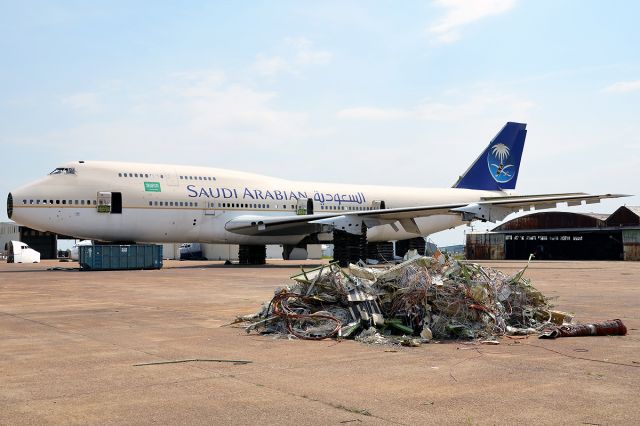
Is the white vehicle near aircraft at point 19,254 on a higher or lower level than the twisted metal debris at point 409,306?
higher

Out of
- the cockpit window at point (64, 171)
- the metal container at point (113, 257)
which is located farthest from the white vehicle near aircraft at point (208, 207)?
the metal container at point (113, 257)

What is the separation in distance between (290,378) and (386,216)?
24.9 meters

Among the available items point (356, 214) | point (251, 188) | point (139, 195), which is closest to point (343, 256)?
point (356, 214)

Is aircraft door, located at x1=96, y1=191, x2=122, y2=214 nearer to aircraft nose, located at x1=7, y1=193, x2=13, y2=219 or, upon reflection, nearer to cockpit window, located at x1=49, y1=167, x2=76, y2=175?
cockpit window, located at x1=49, y1=167, x2=76, y2=175

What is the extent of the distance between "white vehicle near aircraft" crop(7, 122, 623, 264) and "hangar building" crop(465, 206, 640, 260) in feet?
83.4

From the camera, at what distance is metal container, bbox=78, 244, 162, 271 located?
29.9 m

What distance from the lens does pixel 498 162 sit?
42469 mm

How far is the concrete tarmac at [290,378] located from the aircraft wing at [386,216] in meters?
19.3

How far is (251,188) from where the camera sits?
33594 millimetres

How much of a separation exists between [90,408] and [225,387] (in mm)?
1268

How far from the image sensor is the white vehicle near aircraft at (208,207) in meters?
28.6

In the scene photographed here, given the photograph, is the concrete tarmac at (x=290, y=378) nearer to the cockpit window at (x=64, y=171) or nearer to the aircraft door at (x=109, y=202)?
the aircraft door at (x=109, y=202)

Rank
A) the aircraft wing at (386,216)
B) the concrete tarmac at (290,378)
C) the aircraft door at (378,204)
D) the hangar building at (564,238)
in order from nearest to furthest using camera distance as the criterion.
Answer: the concrete tarmac at (290,378) → the aircraft wing at (386,216) → the aircraft door at (378,204) → the hangar building at (564,238)

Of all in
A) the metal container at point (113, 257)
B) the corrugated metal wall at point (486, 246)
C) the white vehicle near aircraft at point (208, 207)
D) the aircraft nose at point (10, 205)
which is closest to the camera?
the aircraft nose at point (10, 205)
